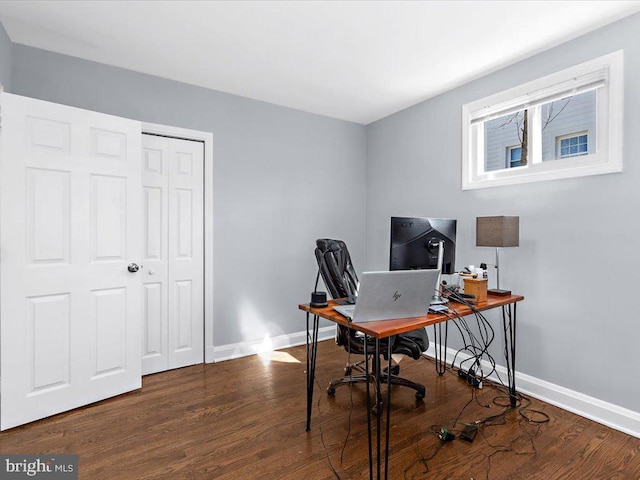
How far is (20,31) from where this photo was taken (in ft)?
7.66

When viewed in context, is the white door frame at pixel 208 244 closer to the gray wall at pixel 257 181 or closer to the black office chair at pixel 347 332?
the gray wall at pixel 257 181

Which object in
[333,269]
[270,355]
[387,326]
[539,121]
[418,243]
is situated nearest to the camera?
[387,326]

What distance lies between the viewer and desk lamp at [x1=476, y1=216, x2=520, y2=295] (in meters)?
2.38

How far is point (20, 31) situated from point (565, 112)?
12.8 feet

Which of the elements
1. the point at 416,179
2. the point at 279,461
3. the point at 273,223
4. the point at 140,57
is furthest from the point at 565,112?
the point at 140,57

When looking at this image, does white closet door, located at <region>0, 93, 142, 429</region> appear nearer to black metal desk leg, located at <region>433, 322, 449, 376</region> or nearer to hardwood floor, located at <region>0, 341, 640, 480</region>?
hardwood floor, located at <region>0, 341, 640, 480</region>

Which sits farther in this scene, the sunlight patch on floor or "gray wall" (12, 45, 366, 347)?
the sunlight patch on floor

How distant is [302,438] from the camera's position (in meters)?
2.03

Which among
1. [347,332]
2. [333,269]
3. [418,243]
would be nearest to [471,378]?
[347,332]

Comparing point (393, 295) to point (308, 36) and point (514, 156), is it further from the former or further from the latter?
point (514, 156)

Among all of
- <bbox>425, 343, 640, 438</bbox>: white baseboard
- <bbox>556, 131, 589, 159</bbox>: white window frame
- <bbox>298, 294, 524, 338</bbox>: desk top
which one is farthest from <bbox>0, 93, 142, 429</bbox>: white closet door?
<bbox>556, 131, 589, 159</bbox>: white window frame

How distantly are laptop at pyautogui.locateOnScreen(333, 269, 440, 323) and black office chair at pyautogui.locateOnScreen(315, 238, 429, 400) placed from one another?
1.90 ft

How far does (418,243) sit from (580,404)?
5.18 ft

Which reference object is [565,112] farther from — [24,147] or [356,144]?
[24,147]
